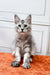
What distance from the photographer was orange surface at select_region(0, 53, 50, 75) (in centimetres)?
114

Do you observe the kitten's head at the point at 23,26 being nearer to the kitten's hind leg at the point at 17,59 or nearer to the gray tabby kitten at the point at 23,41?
the gray tabby kitten at the point at 23,41

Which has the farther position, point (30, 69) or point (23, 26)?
point (23, 26)

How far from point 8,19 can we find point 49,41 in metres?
0.63

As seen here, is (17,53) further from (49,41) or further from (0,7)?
(0,7)

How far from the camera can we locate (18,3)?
172 centimetres

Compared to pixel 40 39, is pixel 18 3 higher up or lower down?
higher up

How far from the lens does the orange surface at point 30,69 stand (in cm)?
114

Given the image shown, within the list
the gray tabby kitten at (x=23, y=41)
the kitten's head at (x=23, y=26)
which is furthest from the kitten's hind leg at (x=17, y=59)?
the kitten's head at (x=23, y=26)

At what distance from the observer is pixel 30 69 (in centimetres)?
122

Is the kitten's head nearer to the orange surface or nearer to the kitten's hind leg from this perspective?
the kitten's hind leg

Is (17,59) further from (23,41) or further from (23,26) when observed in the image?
(23,26)

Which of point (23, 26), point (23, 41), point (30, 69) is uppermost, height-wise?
point (23, 26)

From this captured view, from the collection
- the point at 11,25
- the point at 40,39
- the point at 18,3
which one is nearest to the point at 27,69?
the point at 40,39

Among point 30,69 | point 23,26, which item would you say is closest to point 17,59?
point 30,69
